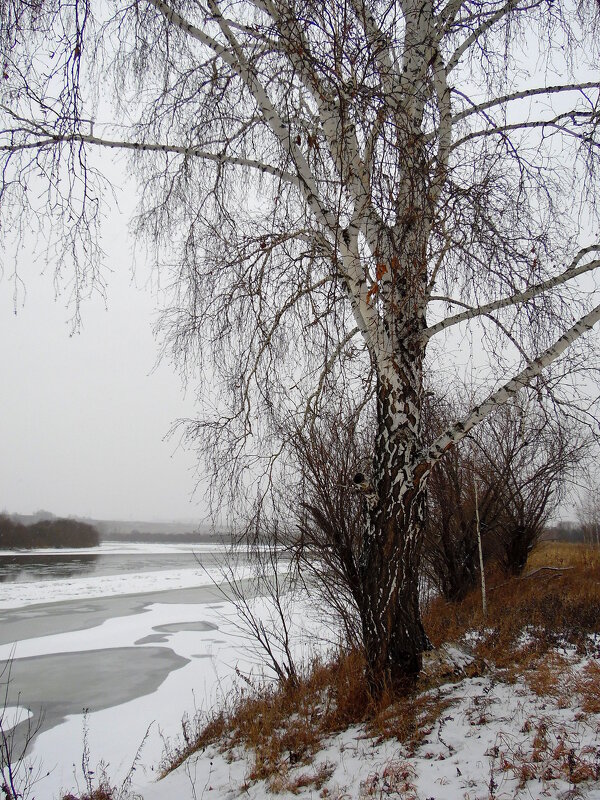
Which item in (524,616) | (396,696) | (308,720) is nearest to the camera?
(396,696)

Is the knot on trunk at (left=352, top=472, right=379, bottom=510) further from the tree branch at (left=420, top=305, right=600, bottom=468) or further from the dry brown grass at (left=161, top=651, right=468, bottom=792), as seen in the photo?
the dry brown grass at (left=161, top=651, right=468, bottom=792)

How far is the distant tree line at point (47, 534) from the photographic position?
52844 mm

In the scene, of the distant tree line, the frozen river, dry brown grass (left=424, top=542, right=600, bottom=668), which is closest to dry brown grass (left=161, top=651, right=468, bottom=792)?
the frozen river

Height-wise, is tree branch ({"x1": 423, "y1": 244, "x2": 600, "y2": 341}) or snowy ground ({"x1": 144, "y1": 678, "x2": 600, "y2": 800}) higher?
tree branch ({"x1": 423, "y1": 244, "x2": 600, "y2": 341})

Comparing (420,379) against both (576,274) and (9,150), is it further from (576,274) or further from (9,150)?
(9,150)

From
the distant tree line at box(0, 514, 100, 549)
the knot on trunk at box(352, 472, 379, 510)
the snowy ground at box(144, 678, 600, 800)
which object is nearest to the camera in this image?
the snowy ground at box(144, 678, 600, 800)

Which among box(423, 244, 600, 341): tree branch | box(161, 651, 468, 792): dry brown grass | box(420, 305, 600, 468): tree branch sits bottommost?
box(161, 651, 468, 792): dry brown grass

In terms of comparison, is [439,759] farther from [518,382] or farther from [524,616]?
[524,616]

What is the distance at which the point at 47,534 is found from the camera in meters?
56.2

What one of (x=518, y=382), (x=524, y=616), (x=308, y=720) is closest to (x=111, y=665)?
(x=308, y=720)

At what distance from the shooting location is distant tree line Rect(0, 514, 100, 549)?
2080 inches

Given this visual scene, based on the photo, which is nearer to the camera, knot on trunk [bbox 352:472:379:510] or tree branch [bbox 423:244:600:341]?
tree branch [bbox 423:244:600:341]

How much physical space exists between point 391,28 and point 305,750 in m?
5.18

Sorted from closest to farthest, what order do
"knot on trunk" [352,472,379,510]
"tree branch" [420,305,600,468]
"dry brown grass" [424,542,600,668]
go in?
1. "tree branch" [420,305,600,468]
2. "knot on trunk" [352,472,379,510]
3. "dry brown grass" [424,542,600,668]
